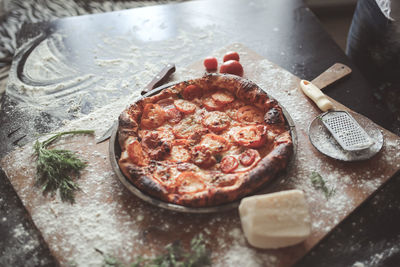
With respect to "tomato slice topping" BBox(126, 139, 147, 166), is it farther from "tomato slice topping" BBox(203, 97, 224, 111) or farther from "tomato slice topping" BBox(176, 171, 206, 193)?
"tomato slice topping" BBox(203, 97, 224, 111)

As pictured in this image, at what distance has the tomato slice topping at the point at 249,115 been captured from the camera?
9.96 feet

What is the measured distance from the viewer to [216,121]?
3.02 m

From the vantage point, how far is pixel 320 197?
262cm

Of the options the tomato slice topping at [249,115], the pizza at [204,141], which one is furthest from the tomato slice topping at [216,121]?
the tomato slice topping at [249,115]

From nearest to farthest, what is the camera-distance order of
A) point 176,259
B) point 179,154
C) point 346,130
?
1. point 176,259
2. point 179,154
3. point 346,130

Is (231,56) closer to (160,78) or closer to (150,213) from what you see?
(160,78)

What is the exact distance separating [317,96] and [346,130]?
0.51 meters

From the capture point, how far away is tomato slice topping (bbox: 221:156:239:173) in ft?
8.71

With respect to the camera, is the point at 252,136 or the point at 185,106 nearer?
the point at 252,136

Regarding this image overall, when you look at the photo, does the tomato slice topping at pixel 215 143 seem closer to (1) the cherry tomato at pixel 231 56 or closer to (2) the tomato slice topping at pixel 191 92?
(2) the tomato slice topping at pixel 191 92

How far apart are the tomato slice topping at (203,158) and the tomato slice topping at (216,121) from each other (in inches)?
11.1

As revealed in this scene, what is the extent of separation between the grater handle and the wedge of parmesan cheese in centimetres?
121

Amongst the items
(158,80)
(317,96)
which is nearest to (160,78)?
(158,80)

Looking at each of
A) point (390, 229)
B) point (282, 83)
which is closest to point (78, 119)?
point (282, 83)
